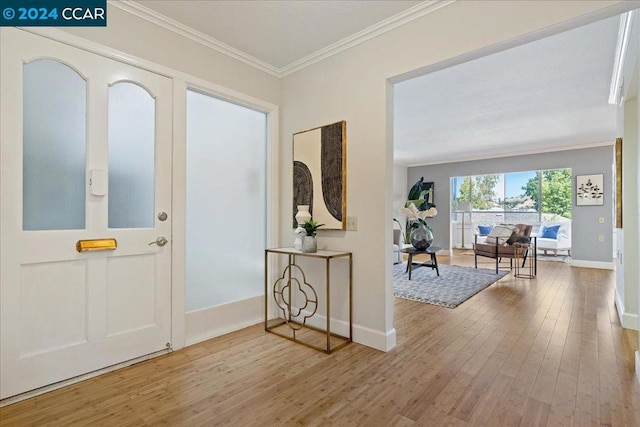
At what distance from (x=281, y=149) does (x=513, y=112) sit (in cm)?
348

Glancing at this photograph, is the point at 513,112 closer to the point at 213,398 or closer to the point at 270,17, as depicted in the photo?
the point at 270,17

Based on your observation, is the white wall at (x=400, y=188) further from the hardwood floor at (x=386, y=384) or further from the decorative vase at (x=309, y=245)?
the decorative vase at (x=309, y=245)

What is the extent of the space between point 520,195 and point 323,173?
317 inches

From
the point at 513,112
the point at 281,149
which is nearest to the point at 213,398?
the point at 281,149

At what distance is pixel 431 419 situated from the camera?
1.66 meters

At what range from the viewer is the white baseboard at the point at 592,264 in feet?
20.1

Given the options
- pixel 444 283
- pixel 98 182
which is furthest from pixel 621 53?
pixel 98 182

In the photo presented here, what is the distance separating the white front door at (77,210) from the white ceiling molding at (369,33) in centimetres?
123

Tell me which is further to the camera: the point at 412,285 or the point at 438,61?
the point at 412,285

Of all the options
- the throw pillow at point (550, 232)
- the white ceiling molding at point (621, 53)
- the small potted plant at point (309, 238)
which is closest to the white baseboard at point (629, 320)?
the white ceiling molding at point (621, 53)

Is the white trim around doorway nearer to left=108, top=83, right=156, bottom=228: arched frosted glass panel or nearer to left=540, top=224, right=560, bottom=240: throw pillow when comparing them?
left=108, top=83, right=156, bottom=228: arched frosted glass panel

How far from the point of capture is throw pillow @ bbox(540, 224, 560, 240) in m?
7.59

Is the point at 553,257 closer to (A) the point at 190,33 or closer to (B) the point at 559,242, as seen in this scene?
(B) the point at 559,242

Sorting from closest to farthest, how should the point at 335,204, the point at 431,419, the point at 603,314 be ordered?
the point at 431,419 < the point at 335,204 < the point at 603,314
